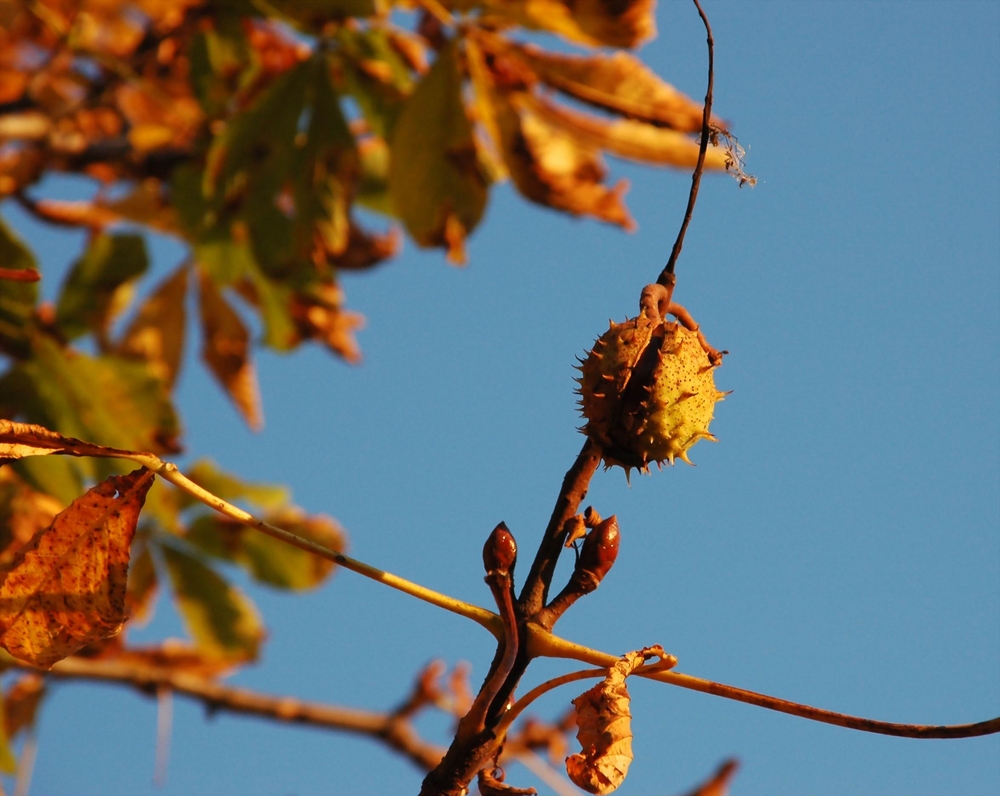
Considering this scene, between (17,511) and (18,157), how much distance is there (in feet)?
4.17

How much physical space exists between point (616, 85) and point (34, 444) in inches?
53.2

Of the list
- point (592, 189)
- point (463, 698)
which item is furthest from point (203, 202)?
point (463, 698)

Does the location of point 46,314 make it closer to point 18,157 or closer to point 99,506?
point 18,157

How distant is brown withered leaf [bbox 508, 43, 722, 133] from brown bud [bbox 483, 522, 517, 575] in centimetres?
126

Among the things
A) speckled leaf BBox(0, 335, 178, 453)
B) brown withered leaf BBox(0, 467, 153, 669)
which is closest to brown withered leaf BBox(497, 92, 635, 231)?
speckled leaf BBox(0, 335, 178, 453)

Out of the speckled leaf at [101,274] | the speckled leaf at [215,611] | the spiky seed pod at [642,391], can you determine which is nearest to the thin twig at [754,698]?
the spiky seed pod at [642,391]

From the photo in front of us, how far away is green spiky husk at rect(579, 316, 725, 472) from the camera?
124 cm

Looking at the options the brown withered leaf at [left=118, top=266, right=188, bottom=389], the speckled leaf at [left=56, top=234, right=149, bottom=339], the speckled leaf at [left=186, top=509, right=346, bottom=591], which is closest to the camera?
the speckled leaf at [left=56, top=234, right=149, bottom=339]

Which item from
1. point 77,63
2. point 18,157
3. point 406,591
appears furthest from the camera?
point 77,63

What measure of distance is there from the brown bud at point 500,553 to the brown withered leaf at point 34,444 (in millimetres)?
366

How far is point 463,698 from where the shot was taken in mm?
2371

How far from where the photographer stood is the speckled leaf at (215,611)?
2.69 meters

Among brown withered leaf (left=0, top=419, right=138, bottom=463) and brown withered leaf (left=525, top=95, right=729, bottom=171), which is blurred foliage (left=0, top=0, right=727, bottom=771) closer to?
brown withered leaf (left=525, top=95, right=729, bottom=171)

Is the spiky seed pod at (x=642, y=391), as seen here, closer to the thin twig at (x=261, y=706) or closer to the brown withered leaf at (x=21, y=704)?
the thin twig at (x=261, y=706)
